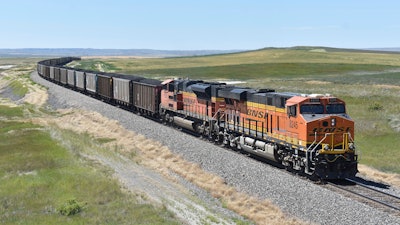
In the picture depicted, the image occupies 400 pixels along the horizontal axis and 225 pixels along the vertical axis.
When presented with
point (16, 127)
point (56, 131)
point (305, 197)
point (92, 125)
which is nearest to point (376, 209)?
point (305, 197)

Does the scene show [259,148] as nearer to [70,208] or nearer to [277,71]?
[70,208]

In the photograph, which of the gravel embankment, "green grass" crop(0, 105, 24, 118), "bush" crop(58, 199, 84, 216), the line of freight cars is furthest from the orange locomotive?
"green grass" crop(0, 105, 24, 118)

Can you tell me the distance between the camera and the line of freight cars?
43.4 m

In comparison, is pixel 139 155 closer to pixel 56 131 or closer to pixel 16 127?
pixel 56 131

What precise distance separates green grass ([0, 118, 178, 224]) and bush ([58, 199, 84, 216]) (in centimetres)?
13

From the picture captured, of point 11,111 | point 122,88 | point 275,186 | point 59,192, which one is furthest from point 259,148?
point 11,111

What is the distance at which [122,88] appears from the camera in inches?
2010

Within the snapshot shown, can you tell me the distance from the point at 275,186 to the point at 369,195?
3662mm

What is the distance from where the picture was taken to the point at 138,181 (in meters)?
21.1

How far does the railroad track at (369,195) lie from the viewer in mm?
18250

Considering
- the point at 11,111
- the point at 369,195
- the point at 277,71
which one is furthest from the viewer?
the point at 277,71

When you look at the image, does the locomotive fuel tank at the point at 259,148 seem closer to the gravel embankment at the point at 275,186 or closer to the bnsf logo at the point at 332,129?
the gravel embankment at the point at 275,186

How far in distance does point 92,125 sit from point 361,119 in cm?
A: 2073

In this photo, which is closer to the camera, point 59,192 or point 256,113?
point 59,192
